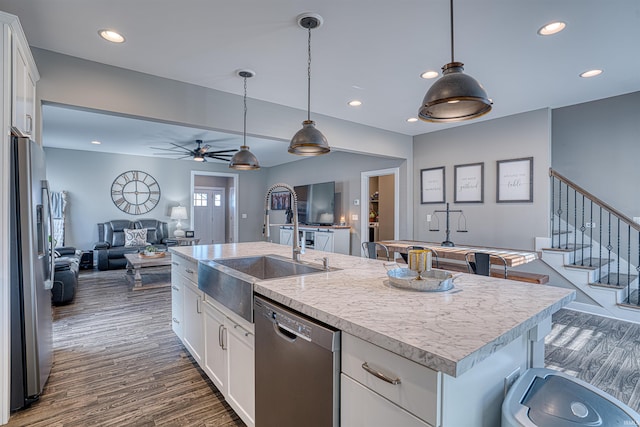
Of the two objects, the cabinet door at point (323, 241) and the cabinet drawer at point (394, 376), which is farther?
the cabinet door at point (323, 241)

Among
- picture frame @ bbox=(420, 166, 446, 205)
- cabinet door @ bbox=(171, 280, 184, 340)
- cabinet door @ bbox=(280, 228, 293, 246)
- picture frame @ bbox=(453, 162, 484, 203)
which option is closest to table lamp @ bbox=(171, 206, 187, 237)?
A: cabinet door @ bbox=(280, 228, 293, 246)

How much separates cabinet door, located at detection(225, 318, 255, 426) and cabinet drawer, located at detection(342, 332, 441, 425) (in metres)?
0.73

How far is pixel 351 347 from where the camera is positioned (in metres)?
1.05

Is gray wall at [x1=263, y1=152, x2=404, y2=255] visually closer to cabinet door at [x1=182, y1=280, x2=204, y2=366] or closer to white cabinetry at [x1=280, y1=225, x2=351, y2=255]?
white cabinetry at [x1=280, y1=225, x2=351, y2=255]

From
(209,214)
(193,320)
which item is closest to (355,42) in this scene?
(193,320)

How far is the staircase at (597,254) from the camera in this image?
143 inches

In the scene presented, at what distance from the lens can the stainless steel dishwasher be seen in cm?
111

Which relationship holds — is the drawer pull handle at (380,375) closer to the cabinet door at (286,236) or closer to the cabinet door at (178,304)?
the cabinet door at (178,304)

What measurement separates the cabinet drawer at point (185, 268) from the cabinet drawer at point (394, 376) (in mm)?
1628

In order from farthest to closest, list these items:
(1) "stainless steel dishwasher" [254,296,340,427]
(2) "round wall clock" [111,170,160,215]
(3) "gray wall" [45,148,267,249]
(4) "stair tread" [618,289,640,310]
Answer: (2) "round wall clock" [111,170,160,215]
(3) "gray wall" [45,148,267,249]
(4) "stair tread" [618,289,640,310]
(1) "stainless steel dishwasher" [254,296,340,427]

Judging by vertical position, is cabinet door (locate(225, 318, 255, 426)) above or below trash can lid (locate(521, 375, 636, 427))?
below

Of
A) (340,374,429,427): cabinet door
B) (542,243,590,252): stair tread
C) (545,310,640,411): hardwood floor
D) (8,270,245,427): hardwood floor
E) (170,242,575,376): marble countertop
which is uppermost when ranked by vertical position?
(170,242,575,376): marble countertop

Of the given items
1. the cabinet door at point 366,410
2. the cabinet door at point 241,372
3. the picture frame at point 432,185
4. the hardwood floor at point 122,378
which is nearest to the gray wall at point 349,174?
the picture frame at point 432,185

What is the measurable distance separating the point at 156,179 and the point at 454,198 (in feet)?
22.8
